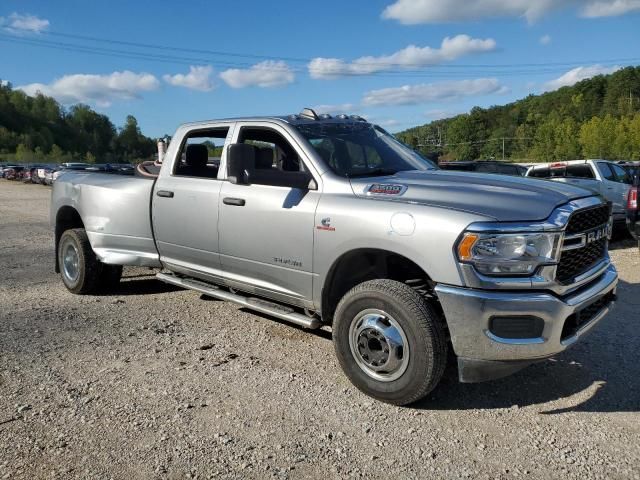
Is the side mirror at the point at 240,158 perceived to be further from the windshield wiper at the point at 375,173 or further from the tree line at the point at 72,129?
Result: the tree line at the point at 72,129

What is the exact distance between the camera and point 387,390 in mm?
3650

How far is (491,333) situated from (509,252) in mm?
487

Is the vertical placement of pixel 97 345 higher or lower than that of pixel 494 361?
lower

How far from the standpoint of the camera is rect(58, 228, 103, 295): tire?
6.27m

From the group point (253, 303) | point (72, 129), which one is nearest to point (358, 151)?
point (253, 303)

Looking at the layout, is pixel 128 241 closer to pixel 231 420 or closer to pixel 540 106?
pixel 231 420

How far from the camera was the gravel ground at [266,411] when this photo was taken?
2996 mm

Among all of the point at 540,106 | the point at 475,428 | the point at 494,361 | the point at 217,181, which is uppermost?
the point at 540,106

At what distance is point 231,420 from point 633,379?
2946 mm

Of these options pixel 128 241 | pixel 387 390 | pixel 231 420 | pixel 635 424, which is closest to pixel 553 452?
pixel 635 424

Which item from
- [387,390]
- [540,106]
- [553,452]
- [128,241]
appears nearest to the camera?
[553,452]

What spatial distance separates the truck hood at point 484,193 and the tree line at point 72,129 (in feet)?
422

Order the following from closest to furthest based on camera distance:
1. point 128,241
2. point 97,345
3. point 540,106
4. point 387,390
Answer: point 387,390, point 97,345, point 128,241, point 540,106

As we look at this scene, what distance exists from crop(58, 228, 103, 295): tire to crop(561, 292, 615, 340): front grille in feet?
16.4
